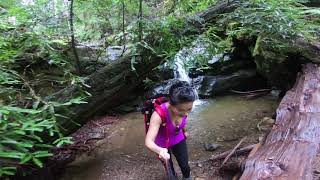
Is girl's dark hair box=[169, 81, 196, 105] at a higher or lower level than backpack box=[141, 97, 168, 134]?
higher

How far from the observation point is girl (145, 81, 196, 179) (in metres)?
3.50

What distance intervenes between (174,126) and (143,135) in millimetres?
3109

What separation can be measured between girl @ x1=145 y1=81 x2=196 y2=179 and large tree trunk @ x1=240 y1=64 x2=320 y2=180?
81 centimetres

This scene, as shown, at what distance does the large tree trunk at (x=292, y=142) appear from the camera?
275cm

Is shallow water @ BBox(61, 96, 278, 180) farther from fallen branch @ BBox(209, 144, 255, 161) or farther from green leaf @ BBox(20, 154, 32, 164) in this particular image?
green leaf @ BBox(20, 154, 32, 164)

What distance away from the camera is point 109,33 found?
7.08 metres

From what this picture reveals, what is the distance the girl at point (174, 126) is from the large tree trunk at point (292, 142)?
815mm

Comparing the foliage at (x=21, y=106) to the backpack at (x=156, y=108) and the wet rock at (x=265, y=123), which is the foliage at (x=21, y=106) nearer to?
the backpack at (x=156, y=108)

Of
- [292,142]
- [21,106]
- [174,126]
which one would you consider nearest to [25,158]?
[21,106]

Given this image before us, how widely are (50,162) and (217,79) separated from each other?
612 centimetres

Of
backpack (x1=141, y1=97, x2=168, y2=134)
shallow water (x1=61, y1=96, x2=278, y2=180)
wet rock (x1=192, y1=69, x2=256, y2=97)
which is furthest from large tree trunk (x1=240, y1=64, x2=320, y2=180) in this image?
wet rock (x1=192, y1=69, x2=256, y2=97)

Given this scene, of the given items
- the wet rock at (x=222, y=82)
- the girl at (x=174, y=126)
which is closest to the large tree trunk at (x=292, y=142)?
the girl at (x=174, y=126)

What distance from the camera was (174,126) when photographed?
13.4ft

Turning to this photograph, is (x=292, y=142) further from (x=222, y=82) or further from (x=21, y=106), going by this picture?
(x=222, y=82)
